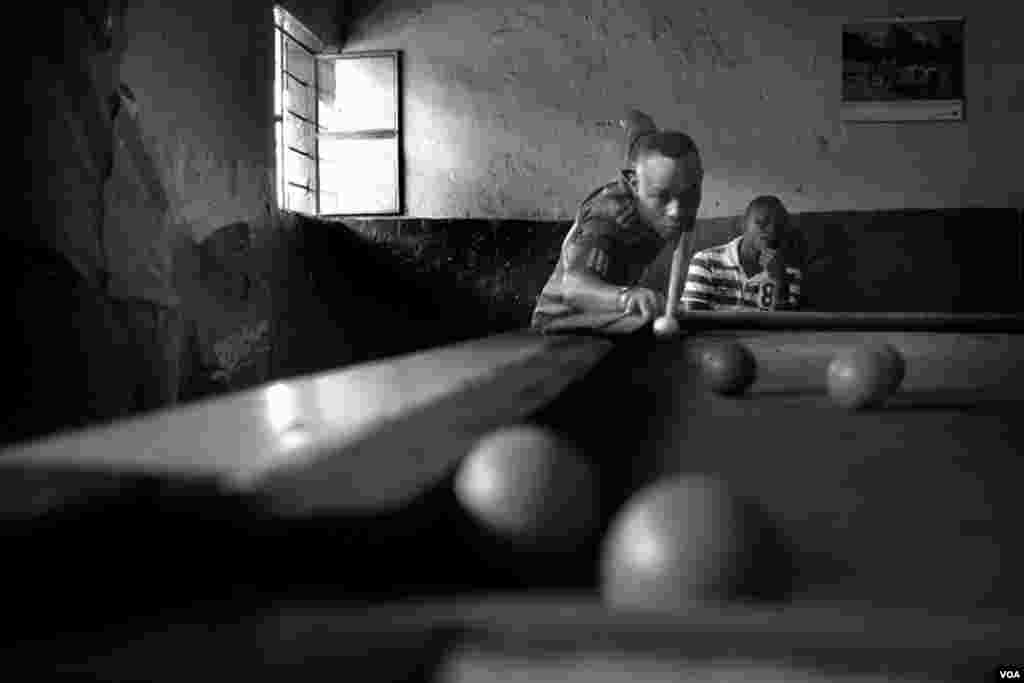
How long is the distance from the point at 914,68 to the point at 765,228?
1.73 meters

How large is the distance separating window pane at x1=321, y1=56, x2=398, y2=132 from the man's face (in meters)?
2.64

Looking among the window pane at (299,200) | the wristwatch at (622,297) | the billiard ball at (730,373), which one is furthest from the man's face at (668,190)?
the window pane at (299,200)

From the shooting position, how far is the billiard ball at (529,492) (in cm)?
73

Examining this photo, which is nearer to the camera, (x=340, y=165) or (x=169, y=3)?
(x=169, y=3)

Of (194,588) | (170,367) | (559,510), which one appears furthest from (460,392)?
(170,367)

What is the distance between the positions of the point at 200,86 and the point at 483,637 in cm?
382

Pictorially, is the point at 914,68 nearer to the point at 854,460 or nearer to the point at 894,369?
the point at 894,369

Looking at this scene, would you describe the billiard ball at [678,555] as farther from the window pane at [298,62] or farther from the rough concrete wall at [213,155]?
the window pane at [298,62]

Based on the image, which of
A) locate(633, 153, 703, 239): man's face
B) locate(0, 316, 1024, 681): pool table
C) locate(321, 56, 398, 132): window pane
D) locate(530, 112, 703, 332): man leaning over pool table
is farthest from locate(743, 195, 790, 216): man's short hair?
locate(0, 316, 1024, 681): pool table

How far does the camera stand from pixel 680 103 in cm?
545

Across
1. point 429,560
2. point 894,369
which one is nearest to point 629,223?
point 894,369

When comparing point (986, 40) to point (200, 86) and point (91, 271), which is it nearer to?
point (200, 86)

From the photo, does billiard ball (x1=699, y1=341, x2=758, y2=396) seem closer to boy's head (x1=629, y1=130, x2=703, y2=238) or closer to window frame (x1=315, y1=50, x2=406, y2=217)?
boy's head (x1=629, y1=130, x2=703, y2=238)

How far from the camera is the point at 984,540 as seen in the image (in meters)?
0.80
